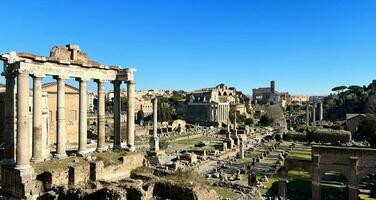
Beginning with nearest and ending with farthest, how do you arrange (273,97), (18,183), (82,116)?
1. (18,183)
2. (82,116)
3. (273,97)

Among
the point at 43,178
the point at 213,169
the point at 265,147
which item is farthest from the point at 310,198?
the point at 265,147

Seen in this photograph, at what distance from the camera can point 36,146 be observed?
1483 cm

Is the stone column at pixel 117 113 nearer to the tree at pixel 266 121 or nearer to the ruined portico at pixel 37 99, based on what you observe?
the ruined portico at pixel 37 99

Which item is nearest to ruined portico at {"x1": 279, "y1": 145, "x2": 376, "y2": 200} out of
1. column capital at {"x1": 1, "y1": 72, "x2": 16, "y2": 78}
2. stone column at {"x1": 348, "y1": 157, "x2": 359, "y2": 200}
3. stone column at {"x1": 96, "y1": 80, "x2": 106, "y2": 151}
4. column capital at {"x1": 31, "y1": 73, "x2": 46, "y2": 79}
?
stone column at {"x1": 348, "y1": 157, "x2": 359, "y2": 200}

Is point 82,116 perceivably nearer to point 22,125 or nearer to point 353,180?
point 22,125

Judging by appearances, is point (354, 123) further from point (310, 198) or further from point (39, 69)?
point (39, 69)

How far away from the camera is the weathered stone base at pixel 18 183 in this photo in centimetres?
Answer: 1272

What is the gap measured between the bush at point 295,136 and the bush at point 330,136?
2964mm

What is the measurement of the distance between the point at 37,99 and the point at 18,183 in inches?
149

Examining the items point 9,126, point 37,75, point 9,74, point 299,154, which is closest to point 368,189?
point 299,154

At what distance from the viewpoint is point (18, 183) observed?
12836 mm

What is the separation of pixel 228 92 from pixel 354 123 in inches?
2984

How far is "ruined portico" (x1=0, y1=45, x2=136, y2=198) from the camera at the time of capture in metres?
13.3

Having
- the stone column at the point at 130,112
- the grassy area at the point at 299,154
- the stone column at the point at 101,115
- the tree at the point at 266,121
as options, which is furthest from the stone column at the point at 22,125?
the tree at the point at 266,121
